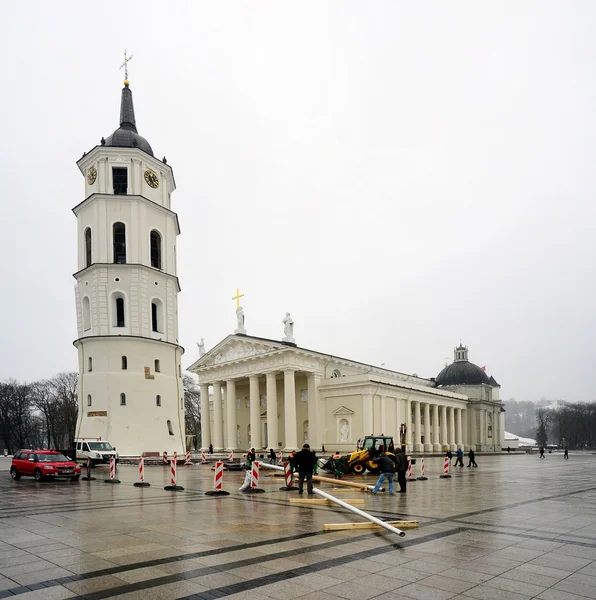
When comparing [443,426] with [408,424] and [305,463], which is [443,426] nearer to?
[408,424]

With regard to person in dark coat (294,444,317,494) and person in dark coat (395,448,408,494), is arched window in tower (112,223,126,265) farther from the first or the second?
person in dark coat (395,448,408,494)

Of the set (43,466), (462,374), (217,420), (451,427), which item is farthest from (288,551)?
(462,374)

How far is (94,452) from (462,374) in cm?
7456

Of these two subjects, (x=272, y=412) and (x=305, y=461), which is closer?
(x=305, y=461)

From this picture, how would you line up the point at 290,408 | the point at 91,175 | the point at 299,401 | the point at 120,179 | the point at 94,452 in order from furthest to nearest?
the point at 299,401
the point at 290,408
the point at 91,175
the point at 120,179
the point at 94,452

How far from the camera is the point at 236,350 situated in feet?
198

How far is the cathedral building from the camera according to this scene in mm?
54906

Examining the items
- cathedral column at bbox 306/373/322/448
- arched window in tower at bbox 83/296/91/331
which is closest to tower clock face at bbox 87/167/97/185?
arched window in tower at bbox 83/296/91/331

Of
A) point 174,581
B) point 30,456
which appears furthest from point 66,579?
point 30,456

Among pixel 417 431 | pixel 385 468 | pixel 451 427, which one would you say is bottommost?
pixel 451 427

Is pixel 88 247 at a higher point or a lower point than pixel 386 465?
higher

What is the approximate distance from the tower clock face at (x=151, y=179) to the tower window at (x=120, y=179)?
5.24ft

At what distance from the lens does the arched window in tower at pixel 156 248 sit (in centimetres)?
4472

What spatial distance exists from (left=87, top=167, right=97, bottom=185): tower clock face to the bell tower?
0.11 metres
